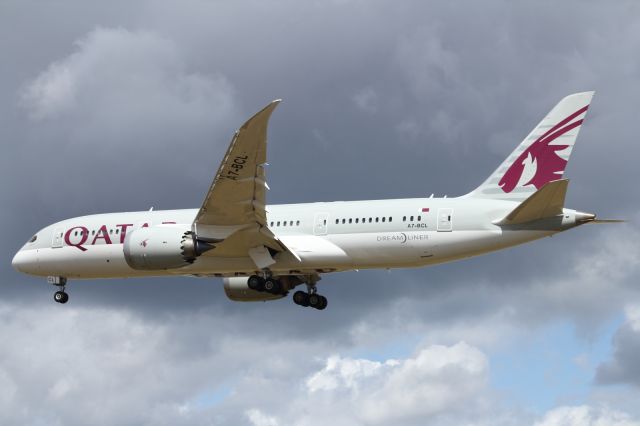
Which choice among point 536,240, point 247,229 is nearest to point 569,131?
point 536,240

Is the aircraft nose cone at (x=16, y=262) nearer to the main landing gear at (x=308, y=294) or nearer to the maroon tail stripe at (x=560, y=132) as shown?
the main landing gear at (x=308, y=294)

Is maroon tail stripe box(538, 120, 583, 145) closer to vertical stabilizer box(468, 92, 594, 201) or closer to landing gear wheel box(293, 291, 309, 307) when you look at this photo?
vertical stabilizer box(468, 92, 594, 201)

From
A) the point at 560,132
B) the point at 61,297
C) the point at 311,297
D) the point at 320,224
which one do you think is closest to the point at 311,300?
the point at 311,297

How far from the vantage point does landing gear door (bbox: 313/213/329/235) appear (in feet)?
157

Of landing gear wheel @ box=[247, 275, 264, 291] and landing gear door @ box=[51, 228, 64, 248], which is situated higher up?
landing gear door @ box=[51, 228, 64, 248]

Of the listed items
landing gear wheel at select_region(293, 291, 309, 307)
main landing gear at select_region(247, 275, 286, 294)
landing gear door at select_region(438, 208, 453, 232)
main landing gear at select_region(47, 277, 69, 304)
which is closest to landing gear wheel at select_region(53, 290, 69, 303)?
main landing gear at select_region(47, 277, 69, 304)

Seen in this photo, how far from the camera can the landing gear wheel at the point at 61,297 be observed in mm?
53469

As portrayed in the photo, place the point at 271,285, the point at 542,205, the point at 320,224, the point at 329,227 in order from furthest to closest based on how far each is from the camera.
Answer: the point at 271,285, the point at 320,224, the point at 329,227, the point at 542,205

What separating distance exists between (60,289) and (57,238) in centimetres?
246

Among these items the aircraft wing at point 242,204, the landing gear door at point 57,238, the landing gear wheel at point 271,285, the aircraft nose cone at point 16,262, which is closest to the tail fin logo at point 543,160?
the aircraft wing at point 242,204

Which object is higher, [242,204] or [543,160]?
[543,160]

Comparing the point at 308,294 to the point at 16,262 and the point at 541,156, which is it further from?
the point at 16,262

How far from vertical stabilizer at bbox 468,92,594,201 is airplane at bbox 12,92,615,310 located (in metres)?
0.04

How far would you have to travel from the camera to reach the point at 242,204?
45.0m
